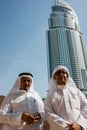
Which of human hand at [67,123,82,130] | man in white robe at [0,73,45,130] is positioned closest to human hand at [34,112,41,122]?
man in white robe at [0,73,45,130]

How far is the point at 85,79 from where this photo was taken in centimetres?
9419

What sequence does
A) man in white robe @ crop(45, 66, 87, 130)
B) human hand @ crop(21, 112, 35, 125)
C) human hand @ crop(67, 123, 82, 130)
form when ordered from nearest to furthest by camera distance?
human hand @ crop(67, 123, 82, 130) < man in white robe @ crop(45, 66, 87, 130) < human hand @ crop(21, 112, 35, 125)

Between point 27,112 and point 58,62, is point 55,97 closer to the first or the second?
point 27,112

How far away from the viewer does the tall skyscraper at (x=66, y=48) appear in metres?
92.8

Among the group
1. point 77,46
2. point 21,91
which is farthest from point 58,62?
point 21,91

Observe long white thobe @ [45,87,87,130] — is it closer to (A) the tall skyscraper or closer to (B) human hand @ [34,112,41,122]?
(B) human hand @ [34,112,41,122]

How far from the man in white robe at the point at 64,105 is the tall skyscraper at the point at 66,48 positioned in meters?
87.7

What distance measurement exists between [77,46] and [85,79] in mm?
15431

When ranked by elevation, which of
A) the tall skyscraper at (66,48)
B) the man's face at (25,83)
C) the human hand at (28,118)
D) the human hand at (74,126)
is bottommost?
the human hand at (74,126)

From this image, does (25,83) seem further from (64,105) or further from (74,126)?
(74,126)

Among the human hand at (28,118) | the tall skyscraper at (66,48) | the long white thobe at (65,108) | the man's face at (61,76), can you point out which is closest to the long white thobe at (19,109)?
the human hand at (28,118)

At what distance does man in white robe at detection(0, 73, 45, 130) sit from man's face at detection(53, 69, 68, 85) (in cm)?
47

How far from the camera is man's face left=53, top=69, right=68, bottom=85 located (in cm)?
302

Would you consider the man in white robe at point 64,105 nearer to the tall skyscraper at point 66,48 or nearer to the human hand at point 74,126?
the human hand at point 74,126
